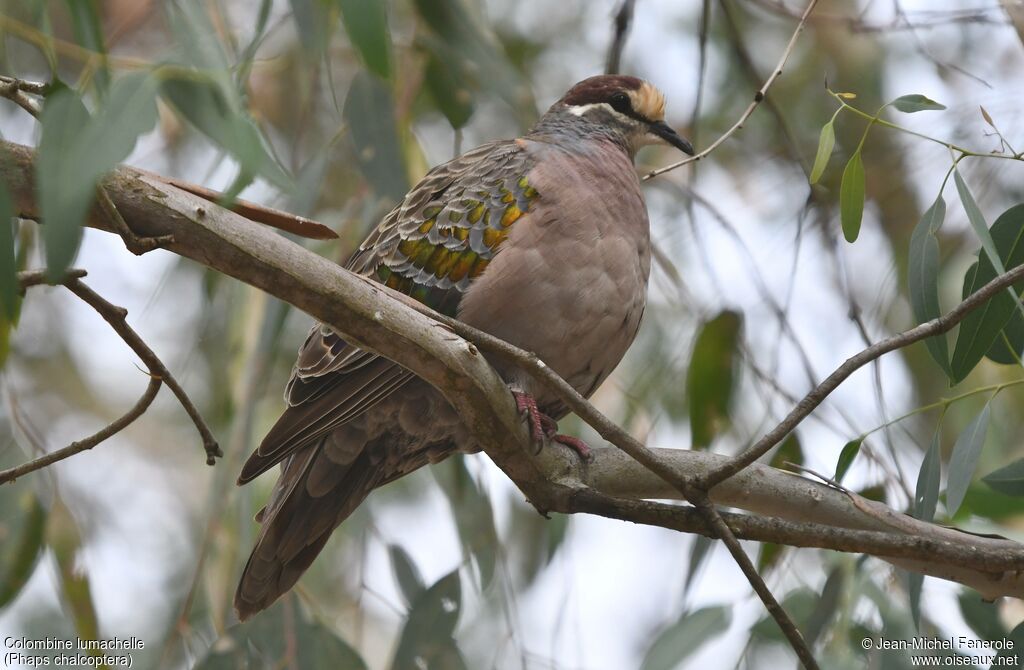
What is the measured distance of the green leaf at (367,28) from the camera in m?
2.25

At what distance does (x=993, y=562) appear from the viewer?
6.97ft

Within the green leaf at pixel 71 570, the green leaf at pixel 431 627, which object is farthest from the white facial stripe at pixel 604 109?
the green leaf at pixel 71 570

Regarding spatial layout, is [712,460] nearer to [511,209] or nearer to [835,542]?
[835,542]

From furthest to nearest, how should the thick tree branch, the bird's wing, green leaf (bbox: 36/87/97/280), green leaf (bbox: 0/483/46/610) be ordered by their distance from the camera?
1. green leaf (bbox: 0/483/46/610)
2. the bird's wing
3. the thick tree branch
4. green leaf (bbox: 36/87/97/280)

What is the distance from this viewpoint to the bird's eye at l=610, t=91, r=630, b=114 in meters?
3.53

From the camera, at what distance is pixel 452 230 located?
113 inches

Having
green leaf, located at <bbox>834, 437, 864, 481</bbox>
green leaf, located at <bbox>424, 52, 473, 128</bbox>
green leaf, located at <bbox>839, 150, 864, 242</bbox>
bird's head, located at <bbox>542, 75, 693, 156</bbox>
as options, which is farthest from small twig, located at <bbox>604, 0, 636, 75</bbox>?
green leaf, located at <bbox>834, 437, 864, 481</bbox>

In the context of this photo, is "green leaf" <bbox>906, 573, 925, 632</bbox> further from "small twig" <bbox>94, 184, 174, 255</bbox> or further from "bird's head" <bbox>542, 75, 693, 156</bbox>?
"small twig" <bbox>94, 184, 174, 255</bbox>

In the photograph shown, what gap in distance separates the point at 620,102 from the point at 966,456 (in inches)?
67.1

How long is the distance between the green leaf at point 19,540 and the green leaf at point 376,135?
4.42 feet

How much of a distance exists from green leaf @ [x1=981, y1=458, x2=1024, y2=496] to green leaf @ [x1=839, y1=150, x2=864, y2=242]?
644 mm

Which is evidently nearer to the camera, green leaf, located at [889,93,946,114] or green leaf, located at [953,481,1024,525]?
green leaf, located at [889,93,946,114]

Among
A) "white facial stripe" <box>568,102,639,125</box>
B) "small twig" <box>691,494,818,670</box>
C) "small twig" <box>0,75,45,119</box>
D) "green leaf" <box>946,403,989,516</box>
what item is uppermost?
"white facial stripe" <box>568,102,639,125</box>

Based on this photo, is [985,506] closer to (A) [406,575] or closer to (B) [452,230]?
(B) [452,230]
